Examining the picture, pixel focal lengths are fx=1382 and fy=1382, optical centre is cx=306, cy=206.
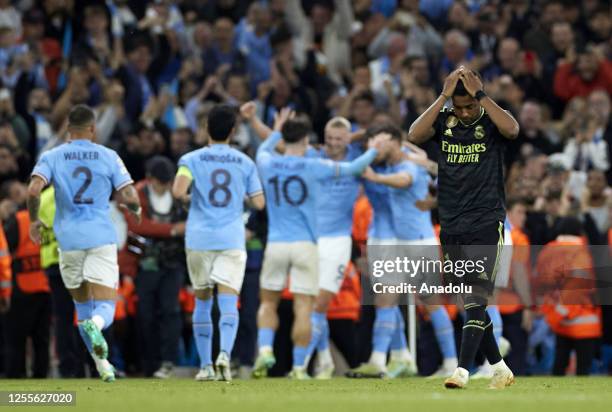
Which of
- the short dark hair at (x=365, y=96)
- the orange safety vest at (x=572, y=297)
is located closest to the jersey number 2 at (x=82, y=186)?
the orange safety vest at (x=572, y=297)

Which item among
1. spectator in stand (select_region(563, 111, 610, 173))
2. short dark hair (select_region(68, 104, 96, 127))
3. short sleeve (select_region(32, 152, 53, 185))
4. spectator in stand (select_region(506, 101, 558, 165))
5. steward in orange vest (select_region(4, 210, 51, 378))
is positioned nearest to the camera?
short sleeve (select_region(32, 152, 53, 185))

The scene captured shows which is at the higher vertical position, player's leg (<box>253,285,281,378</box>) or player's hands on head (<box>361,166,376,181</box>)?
player's hands on head (<box>361,166,376,181</box>)

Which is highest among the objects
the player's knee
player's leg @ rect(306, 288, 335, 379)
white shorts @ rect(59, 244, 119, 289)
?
white shorts @ rect(59, 244, 119, 289)

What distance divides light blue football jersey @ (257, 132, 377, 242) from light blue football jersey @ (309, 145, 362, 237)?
0.35 metres

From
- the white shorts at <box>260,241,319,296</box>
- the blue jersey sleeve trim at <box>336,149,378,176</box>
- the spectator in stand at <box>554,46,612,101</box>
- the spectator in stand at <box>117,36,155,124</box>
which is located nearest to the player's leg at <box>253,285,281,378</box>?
the white shorts at <box>260,241,319,296</box>

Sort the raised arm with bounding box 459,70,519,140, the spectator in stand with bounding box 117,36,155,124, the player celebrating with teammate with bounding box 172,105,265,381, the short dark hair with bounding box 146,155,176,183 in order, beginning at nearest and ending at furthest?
the raised arm with bounding box 459,70,519,140, the player celebrating with teammate with bounding box 172,105,265,381, the short dark hair with bounding box 146,155,176,183, the spectator in stand with bounding box 117,36,155,124

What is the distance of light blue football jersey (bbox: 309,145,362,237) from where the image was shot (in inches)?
645

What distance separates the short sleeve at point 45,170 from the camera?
13445 mm

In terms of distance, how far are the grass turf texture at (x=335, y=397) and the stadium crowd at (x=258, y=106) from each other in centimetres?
383

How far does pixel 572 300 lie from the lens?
1662 centimetres

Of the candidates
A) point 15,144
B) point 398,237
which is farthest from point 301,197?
point 15,144

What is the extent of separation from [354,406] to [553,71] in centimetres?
1434

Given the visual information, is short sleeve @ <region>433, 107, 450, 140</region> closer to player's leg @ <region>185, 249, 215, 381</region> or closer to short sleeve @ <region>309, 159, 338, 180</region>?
player's leg @ <region>185, 249, 215, 381</region>

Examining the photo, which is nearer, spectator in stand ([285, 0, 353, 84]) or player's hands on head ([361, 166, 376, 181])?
player's hands on head ([361, 166, 376, 181])
